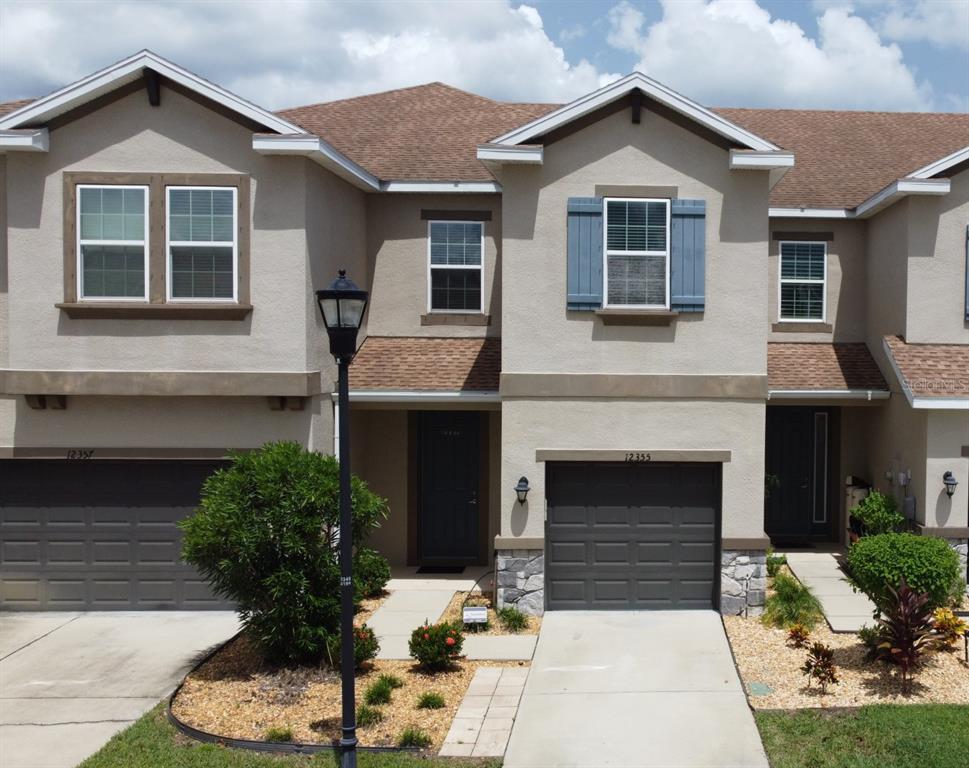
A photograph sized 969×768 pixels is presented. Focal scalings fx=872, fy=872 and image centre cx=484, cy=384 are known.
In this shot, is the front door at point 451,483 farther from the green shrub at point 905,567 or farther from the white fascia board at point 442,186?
the green shrub at point 905,567

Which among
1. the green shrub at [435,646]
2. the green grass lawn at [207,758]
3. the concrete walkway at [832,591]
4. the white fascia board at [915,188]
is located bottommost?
the green grass lawn at [207,758]

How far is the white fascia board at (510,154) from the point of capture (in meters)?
11.9

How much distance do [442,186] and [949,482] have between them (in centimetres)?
899

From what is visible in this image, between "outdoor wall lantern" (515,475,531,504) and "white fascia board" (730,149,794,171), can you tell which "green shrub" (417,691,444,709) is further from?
"white fascia board" (730,149,794,171)

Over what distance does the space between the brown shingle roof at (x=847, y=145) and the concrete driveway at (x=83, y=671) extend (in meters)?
11.8

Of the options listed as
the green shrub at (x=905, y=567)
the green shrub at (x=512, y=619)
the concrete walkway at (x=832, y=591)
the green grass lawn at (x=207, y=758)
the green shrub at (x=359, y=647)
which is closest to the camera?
the green grass lawn at (x=207, y=758)

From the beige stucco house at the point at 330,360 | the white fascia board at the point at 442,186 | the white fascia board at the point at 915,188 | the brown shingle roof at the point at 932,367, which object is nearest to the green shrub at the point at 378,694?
the beige stucco house at the point at 330,360

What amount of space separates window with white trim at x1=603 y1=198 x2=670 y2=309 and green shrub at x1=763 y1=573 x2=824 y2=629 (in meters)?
4.31

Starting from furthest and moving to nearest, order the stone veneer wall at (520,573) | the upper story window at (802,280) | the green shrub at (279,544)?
the upper story window at (802,280) → the stone veneer wall at (520,573) → the green shrub at (279,544)

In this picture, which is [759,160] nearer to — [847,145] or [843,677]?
[843,677]

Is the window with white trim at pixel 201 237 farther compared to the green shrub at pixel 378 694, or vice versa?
the window with white trim at pixel 201 237

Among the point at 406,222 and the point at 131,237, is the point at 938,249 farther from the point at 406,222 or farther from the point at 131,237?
the point at 131,237

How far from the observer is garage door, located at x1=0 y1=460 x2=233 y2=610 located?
12.6 metres

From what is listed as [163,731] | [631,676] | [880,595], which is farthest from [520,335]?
[163,731]
